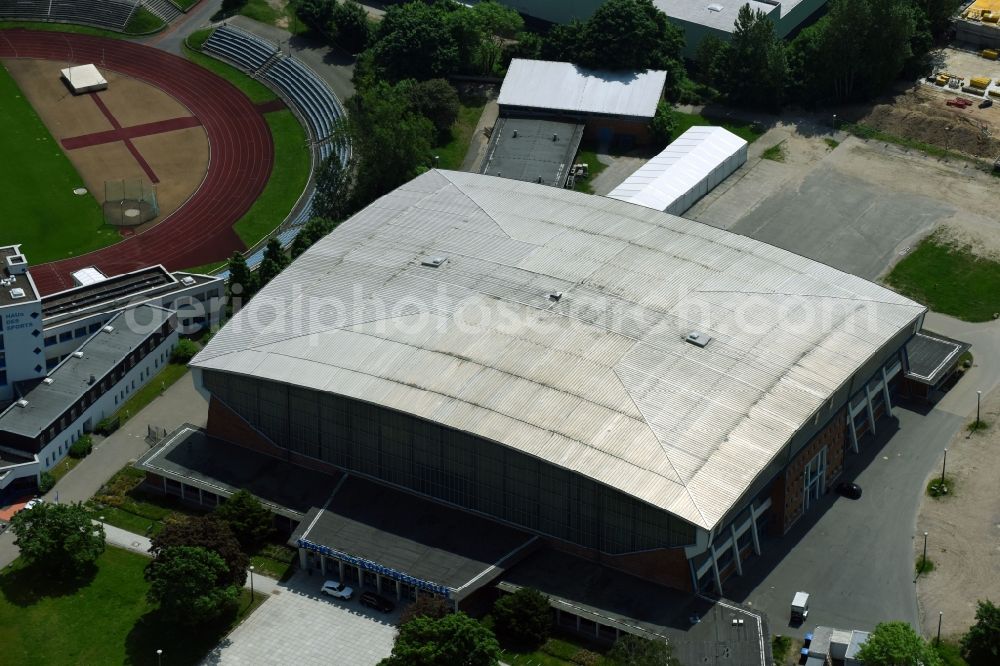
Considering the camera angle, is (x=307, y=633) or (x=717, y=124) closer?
(x=307, y=633)

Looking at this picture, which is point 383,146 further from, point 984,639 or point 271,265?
point 984,639

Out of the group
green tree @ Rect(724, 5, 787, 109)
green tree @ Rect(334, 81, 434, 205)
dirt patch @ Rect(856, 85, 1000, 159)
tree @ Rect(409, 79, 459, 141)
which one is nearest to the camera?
green tree @ Rect(334, 81, 434, 205)

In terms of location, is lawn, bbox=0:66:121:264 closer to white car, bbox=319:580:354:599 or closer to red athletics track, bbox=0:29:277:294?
red athletics track, bbox=0:29:277:294

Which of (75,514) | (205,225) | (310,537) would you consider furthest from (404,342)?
(205,225)

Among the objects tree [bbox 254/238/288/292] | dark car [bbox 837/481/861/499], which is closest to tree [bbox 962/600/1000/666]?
dark car [bbox 837/481/861/499]

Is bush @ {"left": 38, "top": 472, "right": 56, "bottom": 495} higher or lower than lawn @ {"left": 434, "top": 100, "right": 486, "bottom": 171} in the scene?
lower

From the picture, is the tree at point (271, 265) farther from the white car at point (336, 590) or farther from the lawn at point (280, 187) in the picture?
the white car at point (336, 590)

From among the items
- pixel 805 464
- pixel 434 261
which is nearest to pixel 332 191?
pixel 434 261
